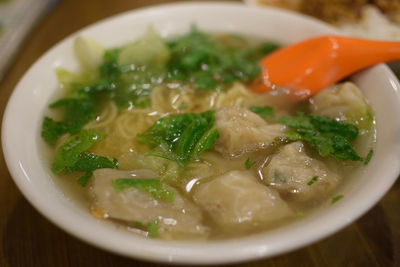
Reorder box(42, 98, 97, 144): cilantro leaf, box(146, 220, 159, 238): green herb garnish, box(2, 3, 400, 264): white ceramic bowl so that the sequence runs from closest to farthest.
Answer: box(2, 3, 400, 264): white ceramic bowl → box(146, 220, 159, 238): green herb garnish → box(42, 98, 97, 144): cilantro leaf

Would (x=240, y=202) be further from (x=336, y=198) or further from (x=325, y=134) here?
(x=325, y=134)

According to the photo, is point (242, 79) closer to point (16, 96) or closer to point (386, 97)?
point (386, 97)

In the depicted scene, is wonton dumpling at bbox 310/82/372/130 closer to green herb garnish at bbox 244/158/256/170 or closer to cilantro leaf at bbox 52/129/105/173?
green herb garnish at bbox 244/158/256/170

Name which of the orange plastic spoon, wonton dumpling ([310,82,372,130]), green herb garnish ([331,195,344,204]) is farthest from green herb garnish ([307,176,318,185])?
the orange plastic spoon

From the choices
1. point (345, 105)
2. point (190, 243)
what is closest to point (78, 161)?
point (190, 243)

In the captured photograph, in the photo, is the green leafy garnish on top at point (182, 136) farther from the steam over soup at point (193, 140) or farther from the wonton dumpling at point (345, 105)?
the wonton dumpling at point (345, 105)
